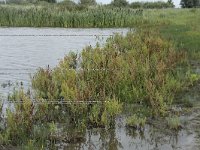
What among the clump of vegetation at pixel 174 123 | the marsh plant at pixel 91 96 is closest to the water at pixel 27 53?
the marsh plant at pixel 91 96

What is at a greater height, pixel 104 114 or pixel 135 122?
pixel 104 114

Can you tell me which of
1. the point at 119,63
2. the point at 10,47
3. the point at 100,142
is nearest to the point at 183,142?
the point at 100,142

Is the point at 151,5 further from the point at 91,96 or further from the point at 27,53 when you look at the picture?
the point at 91,96

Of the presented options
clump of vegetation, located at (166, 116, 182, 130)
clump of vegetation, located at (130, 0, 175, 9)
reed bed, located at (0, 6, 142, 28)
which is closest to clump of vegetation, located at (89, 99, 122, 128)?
clump of vegetation, located at (166, 116, 182, 130)

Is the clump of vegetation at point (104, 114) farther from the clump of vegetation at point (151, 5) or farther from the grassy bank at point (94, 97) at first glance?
the clump of vegetation at point (151, 5)

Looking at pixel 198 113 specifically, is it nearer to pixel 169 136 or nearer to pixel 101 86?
pixel 169 136

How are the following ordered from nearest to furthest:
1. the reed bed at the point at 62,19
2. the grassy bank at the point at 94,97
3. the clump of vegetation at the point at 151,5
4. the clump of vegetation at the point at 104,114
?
the grassy bank at the point at 94,97 < the clump of vegetation at the point at 104,114 < the reed bed at the point at 62,19 < the clump of vegetation at the point at 151,5

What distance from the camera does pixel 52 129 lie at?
6945 millimetres

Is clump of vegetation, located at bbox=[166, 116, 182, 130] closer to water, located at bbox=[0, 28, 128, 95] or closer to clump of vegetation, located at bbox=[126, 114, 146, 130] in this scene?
clump of vegetation, located at bbox=[126, 114, 146, 130]

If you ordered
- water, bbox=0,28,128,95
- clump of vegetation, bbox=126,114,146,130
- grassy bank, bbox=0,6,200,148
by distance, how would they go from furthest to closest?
water, bbox=0,28,128,95
clump of vegetation, bbox=126,114,146,130
grassy bank, bbox=0,6,200,148

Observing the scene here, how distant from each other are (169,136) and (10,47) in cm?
1338

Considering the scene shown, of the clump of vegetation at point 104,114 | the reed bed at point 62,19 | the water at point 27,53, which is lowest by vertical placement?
the water at point 27,53

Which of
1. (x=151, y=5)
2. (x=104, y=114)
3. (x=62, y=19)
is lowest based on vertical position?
(x=104, y=114)

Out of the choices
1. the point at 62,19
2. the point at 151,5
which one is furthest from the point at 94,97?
the point at 151,5
